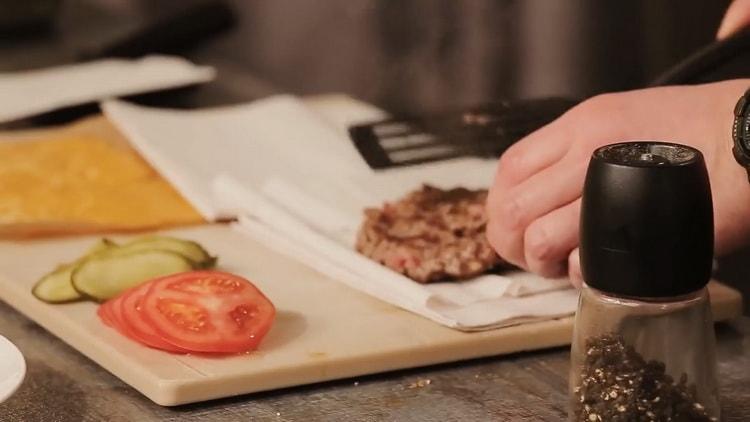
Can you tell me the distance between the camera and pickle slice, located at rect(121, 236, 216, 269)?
1.26 metres

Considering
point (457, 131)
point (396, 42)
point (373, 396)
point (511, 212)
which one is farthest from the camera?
point (396, 42)

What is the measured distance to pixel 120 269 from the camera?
1223 mm

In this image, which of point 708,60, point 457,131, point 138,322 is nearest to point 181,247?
point 138,322

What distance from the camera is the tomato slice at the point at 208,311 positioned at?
3.52ft

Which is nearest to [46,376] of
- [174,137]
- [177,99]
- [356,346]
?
[356,346]

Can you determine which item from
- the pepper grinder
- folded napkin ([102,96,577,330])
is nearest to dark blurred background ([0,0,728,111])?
folded napkin ([102,96,577,330])

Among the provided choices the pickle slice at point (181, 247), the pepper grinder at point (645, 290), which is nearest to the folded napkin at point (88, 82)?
the pickle slice at point (181, 247)

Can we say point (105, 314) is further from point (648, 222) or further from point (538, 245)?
point (648, 222)

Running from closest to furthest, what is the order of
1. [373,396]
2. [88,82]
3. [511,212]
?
[373,396], [511,212], [88,82]

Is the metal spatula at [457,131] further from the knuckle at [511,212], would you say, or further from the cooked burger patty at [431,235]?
the knuckle at [511,212]

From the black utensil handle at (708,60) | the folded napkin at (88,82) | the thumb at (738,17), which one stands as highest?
the thumb at (738,17)

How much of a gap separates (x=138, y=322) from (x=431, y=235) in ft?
0.98

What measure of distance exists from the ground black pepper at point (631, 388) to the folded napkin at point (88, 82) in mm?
1224

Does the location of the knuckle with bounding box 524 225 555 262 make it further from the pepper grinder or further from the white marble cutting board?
the pepper grinder
